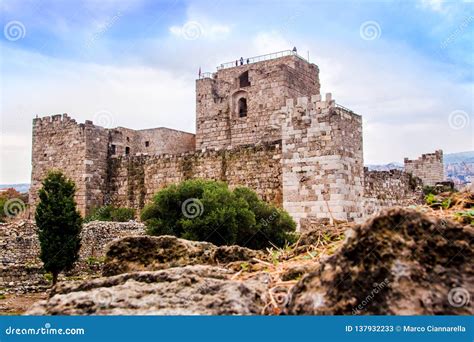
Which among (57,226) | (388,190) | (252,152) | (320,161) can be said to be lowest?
(57,226)

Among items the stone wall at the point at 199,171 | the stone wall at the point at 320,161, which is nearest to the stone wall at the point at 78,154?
the stone wall at the point at 199,171

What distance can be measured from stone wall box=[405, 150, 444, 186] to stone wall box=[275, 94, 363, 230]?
78.2 feet

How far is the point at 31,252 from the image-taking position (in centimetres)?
1728

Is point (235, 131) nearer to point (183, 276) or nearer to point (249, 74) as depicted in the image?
point (249, 74)

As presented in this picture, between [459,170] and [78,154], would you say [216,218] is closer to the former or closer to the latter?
[78,154]

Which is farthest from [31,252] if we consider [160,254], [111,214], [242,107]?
[160,254]

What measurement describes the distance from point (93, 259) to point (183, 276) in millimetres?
15268

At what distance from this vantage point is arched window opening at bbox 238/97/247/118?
26625 mm

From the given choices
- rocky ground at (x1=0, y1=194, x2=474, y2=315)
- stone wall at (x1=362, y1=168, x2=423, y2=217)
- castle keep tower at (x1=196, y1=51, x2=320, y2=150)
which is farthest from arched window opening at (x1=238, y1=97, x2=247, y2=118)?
rocky ground at (x1=0, y1=194, x2=474, y2=315)

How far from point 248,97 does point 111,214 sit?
8.09 meters

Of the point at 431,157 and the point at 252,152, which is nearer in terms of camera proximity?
the point at 252,152

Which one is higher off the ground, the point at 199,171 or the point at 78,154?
the point at 78,154

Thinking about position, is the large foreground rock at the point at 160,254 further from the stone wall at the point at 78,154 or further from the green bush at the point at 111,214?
the stone wall at the point at 78,154

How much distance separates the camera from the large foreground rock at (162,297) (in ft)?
12.0
